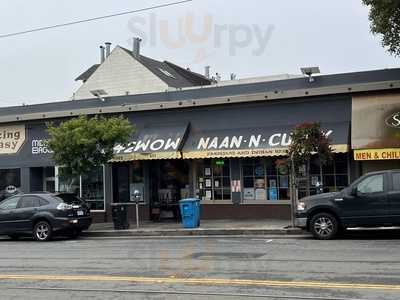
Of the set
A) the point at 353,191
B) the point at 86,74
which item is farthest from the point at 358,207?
the point at 86,74

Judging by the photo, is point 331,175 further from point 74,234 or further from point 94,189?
point 94,189

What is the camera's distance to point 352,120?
1970 centimetres

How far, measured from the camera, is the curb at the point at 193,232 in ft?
57.1

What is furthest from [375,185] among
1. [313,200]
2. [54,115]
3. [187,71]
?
[187,71]

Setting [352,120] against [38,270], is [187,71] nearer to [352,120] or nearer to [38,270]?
[352,120]

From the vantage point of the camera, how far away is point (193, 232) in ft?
61.3

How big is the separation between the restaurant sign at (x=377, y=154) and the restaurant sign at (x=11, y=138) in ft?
47.1

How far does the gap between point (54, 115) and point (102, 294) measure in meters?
17.2

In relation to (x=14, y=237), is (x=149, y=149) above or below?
above

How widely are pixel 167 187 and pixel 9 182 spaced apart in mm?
7708

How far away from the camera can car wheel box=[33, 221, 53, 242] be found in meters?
18.8

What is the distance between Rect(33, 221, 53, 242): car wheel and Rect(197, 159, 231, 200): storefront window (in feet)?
20.1

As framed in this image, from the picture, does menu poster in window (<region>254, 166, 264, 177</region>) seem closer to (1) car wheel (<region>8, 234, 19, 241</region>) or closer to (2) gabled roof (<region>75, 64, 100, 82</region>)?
(1) car wheel (<region>8, 234, 19, 241</region>)

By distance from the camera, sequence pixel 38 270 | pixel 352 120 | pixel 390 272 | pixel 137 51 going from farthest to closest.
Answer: pixel 137 51, pixel 352 120, pixel 38 270, pixel 390 272
